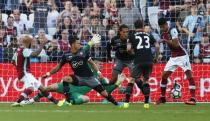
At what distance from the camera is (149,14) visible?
762 inches

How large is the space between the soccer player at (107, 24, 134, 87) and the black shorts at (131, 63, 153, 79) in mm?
1451

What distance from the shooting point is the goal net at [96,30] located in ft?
58.2

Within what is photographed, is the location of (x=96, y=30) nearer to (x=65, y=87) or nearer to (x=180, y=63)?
(x=180, y=63)

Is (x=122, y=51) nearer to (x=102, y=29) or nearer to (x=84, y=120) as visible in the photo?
(x=102, y=29)

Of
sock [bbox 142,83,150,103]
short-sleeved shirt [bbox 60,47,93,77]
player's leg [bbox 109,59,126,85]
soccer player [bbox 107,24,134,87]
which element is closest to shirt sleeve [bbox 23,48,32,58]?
short-sleeved shirt [bbox 60,47,93,77]

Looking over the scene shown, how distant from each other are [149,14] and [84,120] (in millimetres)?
8604

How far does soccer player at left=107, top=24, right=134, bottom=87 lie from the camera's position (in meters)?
16.5

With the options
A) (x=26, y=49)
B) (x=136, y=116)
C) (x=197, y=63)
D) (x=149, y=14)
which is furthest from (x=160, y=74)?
(x=136, y=116)

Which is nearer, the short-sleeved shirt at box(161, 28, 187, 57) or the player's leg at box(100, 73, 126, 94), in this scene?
the short-sleeved shirt at box(161, 28, 187, 57)

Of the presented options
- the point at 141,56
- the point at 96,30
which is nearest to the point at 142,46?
the point at 141,56

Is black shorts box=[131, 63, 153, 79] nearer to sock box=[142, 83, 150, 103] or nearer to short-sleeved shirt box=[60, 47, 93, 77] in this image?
sock box=[142, 83, 150, 103]

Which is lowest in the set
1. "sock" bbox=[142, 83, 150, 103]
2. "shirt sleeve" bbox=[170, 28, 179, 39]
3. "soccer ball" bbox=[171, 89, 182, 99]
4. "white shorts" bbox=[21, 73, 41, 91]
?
"soccer ball" bbox=[171, 89, 182, 99]

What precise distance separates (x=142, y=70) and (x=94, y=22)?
466cm

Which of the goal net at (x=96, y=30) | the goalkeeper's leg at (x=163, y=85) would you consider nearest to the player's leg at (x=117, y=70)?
the goal net at (x=96, y=30)
